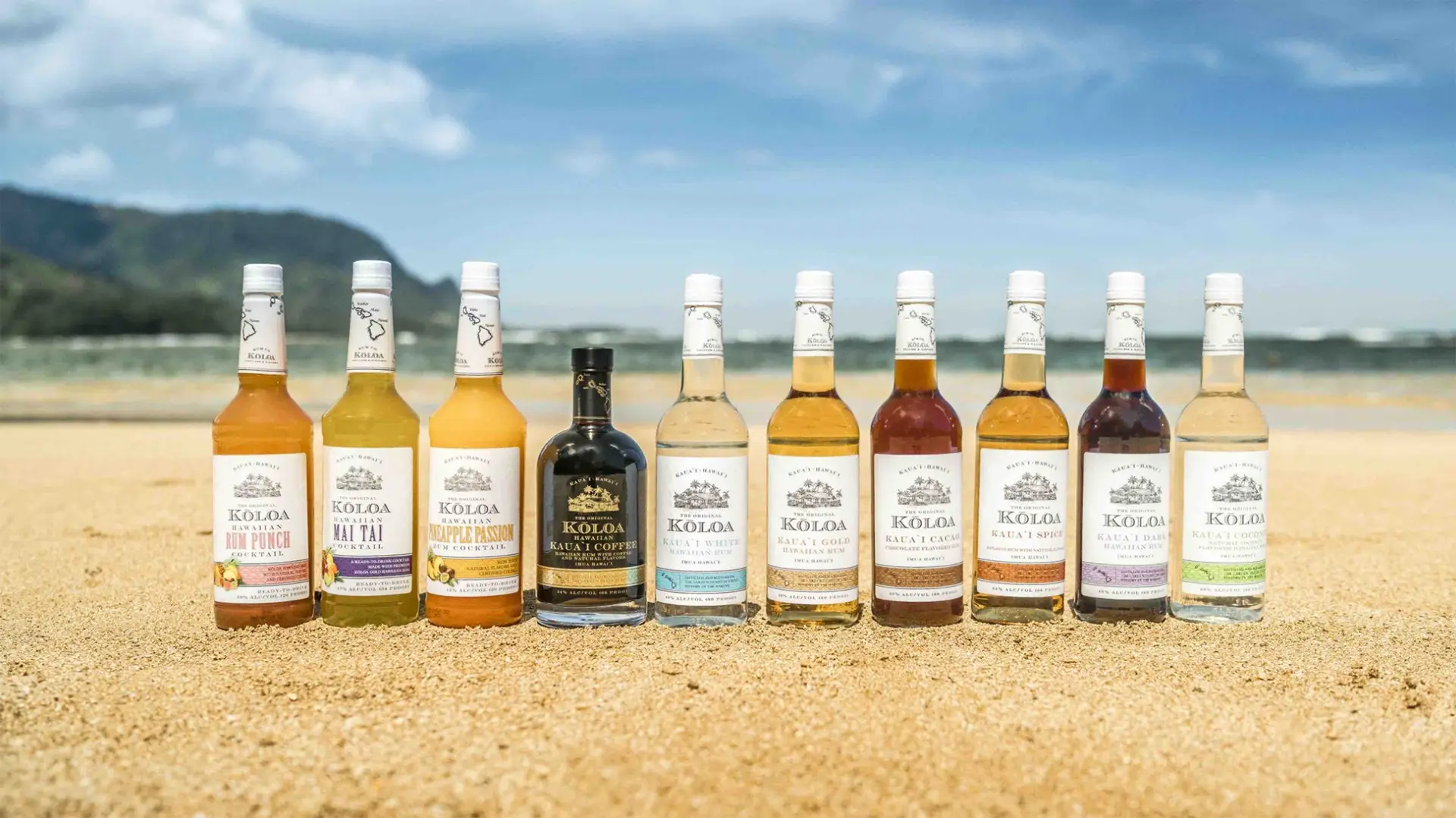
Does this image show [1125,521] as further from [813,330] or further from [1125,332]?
[813,330]

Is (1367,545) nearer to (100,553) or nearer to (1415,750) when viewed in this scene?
(1415,750)

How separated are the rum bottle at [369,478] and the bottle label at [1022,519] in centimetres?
169

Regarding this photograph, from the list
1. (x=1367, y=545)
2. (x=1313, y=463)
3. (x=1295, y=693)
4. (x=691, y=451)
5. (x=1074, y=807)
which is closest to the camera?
(x=1074, y=807)

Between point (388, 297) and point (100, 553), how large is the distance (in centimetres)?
244

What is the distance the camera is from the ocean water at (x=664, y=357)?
79.8 feet

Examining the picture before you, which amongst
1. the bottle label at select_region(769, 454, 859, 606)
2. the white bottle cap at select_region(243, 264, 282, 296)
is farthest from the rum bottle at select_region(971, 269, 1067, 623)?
the white bottle cap at select_region(243, 264, 282, 296)

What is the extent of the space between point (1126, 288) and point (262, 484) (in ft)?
8.56

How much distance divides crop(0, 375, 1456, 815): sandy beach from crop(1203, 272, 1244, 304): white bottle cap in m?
1.00

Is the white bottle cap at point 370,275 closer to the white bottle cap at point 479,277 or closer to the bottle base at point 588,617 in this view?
the white bottle cap at point 479,277

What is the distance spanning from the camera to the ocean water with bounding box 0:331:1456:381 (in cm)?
2433

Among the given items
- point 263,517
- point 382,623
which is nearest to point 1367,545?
point 382,623

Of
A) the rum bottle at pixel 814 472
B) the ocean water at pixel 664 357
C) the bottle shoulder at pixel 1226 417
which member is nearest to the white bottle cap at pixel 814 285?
the rum bottle at pixel 814 472

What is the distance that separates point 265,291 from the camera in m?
3.44

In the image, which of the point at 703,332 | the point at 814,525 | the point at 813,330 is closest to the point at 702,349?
the point at 703,332
